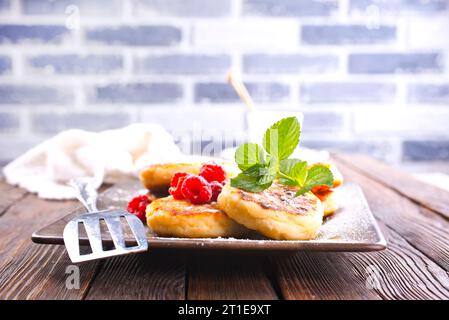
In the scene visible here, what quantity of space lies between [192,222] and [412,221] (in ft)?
1.85

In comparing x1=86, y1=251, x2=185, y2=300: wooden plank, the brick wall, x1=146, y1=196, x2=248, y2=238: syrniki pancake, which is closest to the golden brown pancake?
x1=146, y1=196, x2=248, y2=238: syrniki pancake

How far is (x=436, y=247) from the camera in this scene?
0.95 meters

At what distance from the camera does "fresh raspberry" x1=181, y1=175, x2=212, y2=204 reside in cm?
90

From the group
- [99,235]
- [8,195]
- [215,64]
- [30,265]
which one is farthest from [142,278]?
[215,64]

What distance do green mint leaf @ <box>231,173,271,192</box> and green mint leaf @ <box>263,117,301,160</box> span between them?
2.9 inches

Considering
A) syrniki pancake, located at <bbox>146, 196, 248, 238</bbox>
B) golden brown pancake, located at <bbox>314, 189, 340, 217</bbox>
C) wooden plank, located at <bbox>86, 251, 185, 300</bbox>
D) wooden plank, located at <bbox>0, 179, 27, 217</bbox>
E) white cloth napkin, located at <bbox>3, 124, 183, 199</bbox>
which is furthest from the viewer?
white cloth napkin, located at <bbox>3, 124, 183, 199</bbox>

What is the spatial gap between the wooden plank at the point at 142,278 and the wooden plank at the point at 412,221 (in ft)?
1.39

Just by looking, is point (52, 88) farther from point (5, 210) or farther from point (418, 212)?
point (418, 212)

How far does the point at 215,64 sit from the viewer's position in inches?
102

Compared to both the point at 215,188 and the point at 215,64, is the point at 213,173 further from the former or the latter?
the point at 215,64

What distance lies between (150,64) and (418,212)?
1.67 metres

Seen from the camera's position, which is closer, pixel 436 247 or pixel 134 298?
pixel 134 298

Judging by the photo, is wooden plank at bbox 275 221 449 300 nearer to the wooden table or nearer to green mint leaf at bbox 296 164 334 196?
the wooden table

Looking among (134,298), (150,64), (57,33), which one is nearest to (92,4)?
(57,33)
